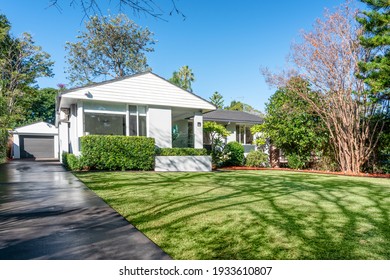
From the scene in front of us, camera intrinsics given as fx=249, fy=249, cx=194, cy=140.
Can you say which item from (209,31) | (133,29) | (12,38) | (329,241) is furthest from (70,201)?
(133,29)

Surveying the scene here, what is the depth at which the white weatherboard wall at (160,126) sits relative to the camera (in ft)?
43.2

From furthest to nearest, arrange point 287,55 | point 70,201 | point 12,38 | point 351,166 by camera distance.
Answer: point 12,38 < point 287,55 < point 351,166 < point 70,201

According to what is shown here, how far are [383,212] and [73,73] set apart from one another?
35267 millimetres

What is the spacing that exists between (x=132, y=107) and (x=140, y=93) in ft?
2.73

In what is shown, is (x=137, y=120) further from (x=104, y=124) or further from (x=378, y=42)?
(x=378, y=42)

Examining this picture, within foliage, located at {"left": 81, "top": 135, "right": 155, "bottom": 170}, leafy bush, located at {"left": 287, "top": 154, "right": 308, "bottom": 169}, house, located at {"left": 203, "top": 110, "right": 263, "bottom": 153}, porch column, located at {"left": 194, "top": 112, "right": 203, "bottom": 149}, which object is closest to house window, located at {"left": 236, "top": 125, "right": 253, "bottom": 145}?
house, located at {"left": 203, "top": 110, "right": 263, "bottom": 153}

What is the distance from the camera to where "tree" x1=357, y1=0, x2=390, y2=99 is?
942 centimetres

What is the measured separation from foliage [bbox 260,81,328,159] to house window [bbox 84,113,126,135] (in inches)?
357

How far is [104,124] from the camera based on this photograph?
13.6 m

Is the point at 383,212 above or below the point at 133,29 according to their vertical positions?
below

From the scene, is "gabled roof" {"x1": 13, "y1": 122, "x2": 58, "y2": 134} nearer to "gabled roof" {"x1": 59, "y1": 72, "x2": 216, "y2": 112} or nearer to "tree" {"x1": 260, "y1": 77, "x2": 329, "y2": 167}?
"gabled roof" {"x1": 59, "y1": 72, "x2": 216, "y2": 112}

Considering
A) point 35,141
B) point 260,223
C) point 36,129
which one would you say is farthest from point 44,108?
point 260,223
